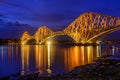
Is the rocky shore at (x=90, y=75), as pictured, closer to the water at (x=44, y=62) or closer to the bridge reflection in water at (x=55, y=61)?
the water at (x=44, y=62)

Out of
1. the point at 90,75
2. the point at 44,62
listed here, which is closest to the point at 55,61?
the point at 44,62

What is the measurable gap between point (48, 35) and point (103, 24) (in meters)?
48.6

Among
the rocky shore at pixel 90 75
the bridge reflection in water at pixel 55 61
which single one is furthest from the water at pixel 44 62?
the rocky shore at pixel 90 75

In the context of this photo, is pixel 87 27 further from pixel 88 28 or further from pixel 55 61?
pixel 55 61

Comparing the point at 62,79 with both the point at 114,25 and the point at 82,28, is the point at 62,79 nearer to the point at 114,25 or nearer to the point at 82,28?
the point at 114,25

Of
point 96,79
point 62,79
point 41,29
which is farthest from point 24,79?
point 41,29

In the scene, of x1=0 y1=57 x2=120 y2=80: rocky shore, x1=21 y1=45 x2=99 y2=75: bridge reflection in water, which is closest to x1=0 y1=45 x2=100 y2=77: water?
x1=21 y1=45 x2=99 y2=75: bridge reflection in water

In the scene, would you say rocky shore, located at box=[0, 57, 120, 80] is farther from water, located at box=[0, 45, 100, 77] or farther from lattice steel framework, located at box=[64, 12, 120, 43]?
lattice steel framework, located at box=[64, 12, 120, 43]

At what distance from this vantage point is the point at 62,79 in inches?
842

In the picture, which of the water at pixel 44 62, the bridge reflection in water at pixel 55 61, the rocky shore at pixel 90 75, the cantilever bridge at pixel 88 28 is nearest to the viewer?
the rocky shore at pixel 90 75

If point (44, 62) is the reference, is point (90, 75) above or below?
above

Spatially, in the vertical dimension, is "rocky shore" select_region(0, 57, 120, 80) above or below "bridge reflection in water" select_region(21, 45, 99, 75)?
above

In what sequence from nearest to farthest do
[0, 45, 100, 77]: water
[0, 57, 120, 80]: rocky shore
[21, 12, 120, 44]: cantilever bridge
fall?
1. [0, 57, 120, 80]: rocky shore
2. [0, 45, 100, 77]: water
3. [21, 12, 120, 44]: cantilever bridge

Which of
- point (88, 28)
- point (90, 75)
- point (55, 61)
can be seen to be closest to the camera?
point (90, 75)
